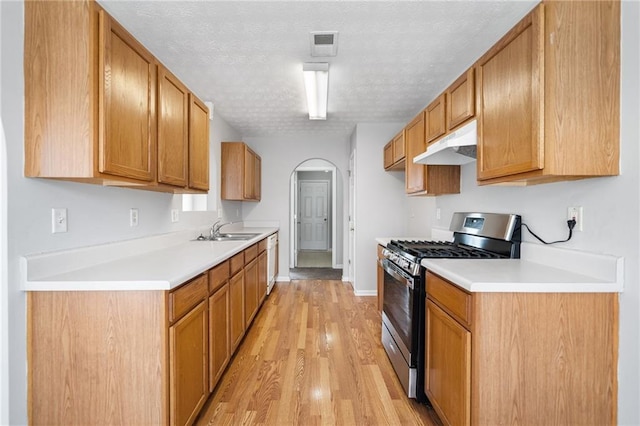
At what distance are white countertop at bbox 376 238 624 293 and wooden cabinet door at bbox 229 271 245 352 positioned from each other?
1407 millimetres

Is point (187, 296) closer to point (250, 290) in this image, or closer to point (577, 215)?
point (250, 290)

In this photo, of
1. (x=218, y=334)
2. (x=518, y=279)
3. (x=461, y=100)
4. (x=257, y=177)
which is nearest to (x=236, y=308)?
(x=218, y=334)

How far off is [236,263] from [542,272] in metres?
2.01

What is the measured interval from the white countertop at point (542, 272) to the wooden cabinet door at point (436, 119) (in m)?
1.03

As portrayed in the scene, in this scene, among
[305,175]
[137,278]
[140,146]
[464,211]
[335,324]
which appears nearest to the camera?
[137,278]

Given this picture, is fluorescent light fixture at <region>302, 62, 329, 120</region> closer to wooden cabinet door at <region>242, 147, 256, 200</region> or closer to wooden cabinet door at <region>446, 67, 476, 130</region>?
wooden cabinet door at <region>446, 67, 476, 130</region>

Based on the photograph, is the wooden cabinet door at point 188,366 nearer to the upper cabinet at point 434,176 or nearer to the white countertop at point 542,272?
the white countertop at point 542,272

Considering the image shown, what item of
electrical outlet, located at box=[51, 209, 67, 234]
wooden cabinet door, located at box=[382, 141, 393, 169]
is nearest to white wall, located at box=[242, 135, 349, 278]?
wooden cabinet door, located at box=[382, 141, 393, 169]

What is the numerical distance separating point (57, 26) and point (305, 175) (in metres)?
7.45

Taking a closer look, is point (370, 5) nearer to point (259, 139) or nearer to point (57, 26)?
point (57, 26)

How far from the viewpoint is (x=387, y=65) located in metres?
2.58

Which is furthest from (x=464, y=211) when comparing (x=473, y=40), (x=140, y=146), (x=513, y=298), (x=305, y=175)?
(x=305, y=175)

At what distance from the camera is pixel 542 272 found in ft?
5.33

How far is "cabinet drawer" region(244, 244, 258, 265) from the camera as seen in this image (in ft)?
9.66
